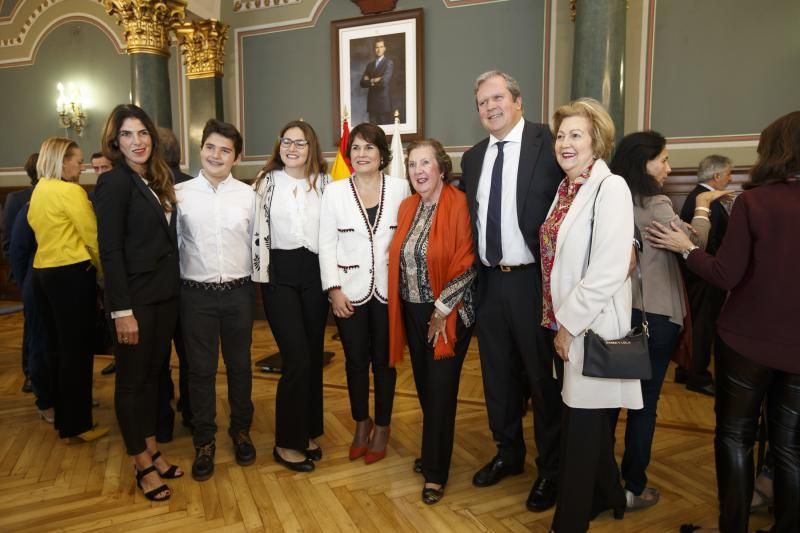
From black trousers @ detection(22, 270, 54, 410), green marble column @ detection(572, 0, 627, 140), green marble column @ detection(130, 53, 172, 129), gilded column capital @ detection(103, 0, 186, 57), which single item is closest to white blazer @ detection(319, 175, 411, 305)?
black trousers @ detection(22, 270, 54, 410)

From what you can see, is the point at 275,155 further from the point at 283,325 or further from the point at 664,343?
the point at 664,343

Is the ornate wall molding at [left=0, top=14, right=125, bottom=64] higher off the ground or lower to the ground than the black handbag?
higher

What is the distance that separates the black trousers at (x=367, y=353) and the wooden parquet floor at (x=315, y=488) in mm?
306

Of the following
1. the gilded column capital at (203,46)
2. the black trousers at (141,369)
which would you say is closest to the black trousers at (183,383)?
the black trousers at (141,369)

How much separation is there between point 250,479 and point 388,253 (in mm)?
1176

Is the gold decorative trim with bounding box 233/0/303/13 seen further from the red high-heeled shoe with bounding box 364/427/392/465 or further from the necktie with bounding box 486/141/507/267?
the red high-heeled shoe with bounding box 364/427/392/465

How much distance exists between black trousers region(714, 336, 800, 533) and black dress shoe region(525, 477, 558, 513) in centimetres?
59

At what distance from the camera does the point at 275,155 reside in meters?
2.49

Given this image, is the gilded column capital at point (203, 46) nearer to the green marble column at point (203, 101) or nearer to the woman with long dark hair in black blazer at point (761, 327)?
the green marble column at point (203, 101)

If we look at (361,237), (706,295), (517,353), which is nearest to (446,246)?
(361,237)

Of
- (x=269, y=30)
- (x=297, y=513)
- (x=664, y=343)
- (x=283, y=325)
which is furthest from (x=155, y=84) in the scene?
(x=664, y=343)

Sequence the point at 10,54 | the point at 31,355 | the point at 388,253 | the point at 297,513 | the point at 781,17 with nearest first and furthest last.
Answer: the point at 297,513 → the point at 388,253 → the point at 31,355 → the point at 781,17 → the point at 10,54

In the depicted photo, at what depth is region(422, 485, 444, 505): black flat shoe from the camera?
2.28 metres

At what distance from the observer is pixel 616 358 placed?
1.71 m
